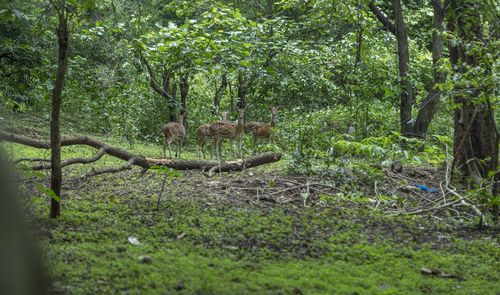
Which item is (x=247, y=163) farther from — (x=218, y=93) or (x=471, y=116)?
(x=218, y=93)

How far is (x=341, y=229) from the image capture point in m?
5.69

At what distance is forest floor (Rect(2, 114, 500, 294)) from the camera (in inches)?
157

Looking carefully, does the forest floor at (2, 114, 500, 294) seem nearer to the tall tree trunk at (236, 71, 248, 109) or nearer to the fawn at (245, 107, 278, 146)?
the fawn at (245, 107, 278, 146)

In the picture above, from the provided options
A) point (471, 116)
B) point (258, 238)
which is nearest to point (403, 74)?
point (471, 116)

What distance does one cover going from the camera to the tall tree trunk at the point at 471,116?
264 inches

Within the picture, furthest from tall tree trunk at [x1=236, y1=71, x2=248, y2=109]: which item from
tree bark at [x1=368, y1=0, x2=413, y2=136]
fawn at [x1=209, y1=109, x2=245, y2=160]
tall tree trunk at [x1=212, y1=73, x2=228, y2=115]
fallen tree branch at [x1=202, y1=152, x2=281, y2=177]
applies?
fallen tree branch at [x1=202, y1=152, x2=281, y2=177]

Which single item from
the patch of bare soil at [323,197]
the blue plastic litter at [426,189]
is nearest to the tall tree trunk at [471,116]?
the blue plastic litter at [426,189]

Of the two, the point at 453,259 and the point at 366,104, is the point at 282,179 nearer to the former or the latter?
the point at 453,259

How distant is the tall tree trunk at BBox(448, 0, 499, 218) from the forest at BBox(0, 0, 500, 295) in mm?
35

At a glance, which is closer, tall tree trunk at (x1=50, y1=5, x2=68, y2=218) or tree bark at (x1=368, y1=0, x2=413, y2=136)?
tall tree trunk at (x1=50, y1=5, x2=68, y2=218)

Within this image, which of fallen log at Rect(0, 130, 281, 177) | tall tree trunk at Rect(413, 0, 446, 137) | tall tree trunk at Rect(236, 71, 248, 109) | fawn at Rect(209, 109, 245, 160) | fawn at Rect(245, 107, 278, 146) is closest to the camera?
fallen log at Rect(0, 130, 281, 177)

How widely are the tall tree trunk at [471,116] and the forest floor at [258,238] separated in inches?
33.4

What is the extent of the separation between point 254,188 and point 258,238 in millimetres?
2004

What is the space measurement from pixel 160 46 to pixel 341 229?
5306 mm
